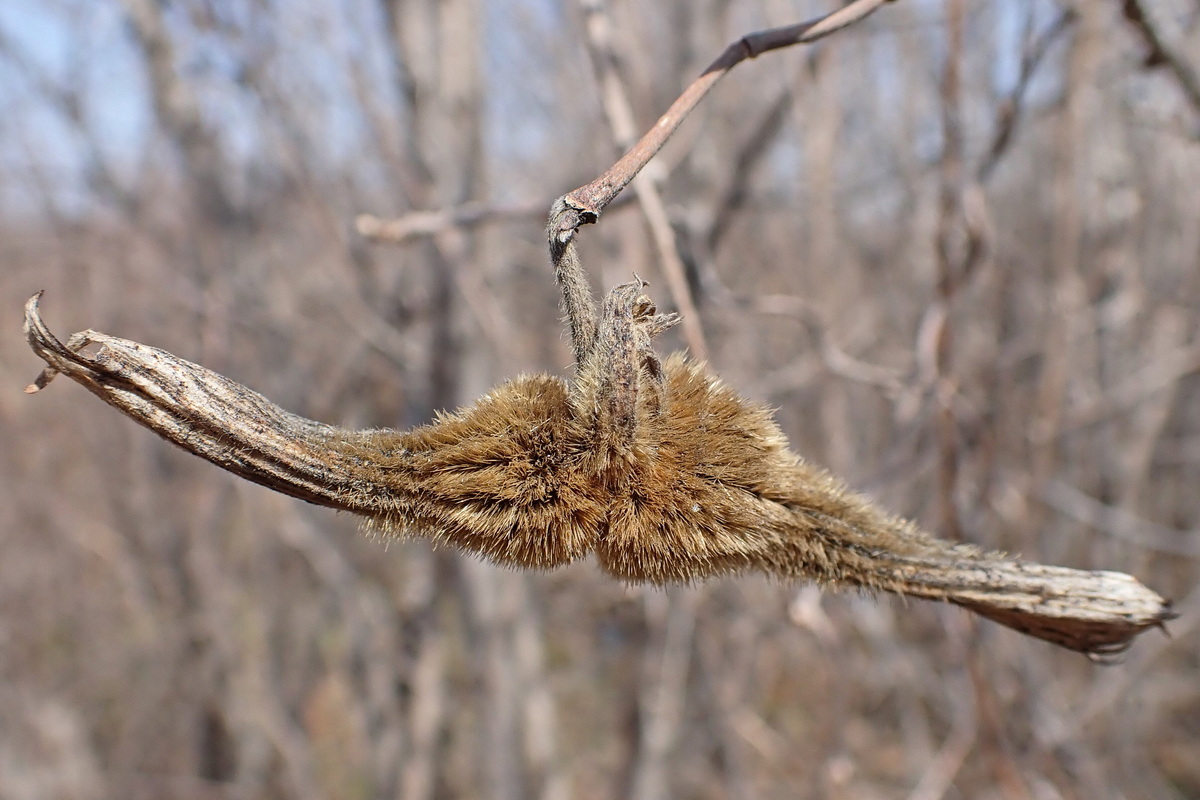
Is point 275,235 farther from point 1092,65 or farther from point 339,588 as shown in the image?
point 1092,65

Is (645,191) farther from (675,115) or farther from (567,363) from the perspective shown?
(567,363)

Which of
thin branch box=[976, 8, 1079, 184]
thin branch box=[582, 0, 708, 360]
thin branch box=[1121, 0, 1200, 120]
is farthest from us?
thin branch box=[976, 8, 1079, 184]

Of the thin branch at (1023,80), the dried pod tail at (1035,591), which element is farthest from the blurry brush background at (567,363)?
the dried pod tail at (1035,591)

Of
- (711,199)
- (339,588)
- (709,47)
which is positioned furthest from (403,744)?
(709,47)

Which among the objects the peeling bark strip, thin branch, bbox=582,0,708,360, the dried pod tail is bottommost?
the dried pod tail

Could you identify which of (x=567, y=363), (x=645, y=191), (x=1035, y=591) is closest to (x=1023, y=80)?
(x=645, y=191)

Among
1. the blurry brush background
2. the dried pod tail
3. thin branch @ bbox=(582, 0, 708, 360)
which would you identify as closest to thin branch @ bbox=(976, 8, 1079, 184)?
the blurry brush background

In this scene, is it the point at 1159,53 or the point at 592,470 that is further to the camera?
the point at 1159,53

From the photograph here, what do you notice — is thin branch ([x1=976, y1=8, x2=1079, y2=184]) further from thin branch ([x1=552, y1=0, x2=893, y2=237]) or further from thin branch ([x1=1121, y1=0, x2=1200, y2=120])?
thin branch ([x1=552, y1=0, x2=893, y2=237])
